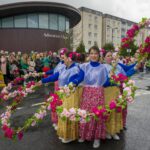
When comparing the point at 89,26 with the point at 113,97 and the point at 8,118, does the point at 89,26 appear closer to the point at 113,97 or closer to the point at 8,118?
the point at 113,97

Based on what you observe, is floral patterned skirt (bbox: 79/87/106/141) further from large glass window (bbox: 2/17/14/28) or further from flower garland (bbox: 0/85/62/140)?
large glass window (bbox: 2/17/14/28)

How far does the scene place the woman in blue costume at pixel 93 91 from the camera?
425 cm

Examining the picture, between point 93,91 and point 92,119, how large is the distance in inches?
20.2

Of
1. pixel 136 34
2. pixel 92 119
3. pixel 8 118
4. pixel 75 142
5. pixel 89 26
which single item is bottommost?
pixel 75 142

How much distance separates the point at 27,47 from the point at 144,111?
21312mm

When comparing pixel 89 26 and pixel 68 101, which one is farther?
pixel 89 26

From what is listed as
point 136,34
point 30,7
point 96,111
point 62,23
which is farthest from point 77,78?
point 62,23

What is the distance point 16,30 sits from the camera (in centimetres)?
2573

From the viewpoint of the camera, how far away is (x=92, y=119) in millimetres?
4281

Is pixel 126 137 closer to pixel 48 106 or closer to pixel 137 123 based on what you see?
Answer: pixel 137 123

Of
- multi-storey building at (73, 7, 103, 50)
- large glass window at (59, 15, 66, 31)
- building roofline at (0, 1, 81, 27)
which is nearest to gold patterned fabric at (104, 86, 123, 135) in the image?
building roofline at (0, 1, 81, 27)

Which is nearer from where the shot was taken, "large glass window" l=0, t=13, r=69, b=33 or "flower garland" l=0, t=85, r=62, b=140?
"flower garland" l=0, t=85, r=62, b=140

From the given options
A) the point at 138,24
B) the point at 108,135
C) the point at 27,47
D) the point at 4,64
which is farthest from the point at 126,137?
the point at 27,47

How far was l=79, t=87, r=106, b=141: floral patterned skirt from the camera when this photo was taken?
4.25 meters
